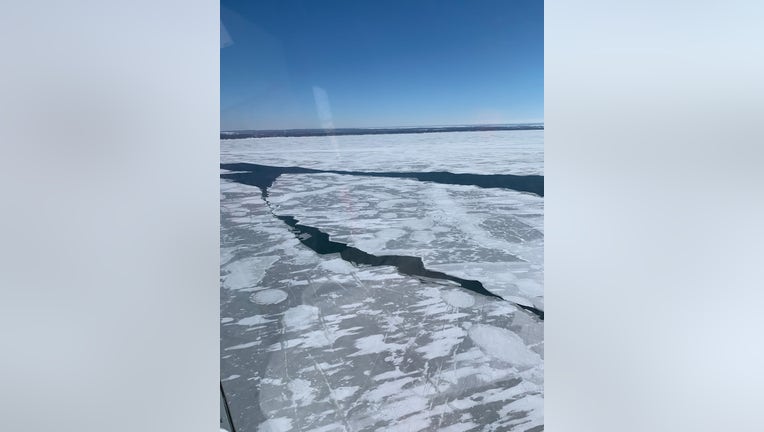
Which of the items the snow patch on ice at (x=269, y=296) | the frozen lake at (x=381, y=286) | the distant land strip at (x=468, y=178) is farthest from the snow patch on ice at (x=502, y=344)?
the snow patch on ice at (x=269, y=296)

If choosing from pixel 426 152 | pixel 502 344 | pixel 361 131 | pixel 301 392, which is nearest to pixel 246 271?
pixel 301 392

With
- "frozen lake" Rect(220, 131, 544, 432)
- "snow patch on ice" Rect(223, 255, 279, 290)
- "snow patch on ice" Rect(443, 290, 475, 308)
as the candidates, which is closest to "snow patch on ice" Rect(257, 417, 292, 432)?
"frozen lake" Rect(220, 131, 544, 432)

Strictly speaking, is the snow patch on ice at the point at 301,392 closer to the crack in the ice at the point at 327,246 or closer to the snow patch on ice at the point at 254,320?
the snow patch on ice at the point at 254,320

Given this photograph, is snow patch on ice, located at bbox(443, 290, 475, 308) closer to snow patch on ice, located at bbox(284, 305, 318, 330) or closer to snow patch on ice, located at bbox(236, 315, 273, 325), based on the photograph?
snow patch on ice, located at bbox(284, 305, 318, 330)
